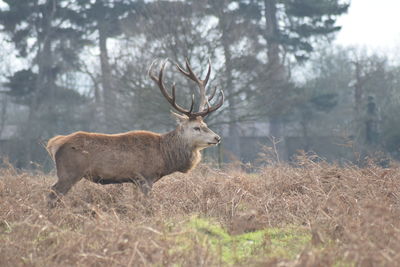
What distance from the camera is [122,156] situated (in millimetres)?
8945

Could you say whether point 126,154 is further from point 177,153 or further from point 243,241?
point 243,241

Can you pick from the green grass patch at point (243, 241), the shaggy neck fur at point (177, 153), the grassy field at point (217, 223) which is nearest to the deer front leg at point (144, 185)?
the grassy field at point (217, 223)

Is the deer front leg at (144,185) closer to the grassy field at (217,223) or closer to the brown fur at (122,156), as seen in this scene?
the brown fur at (122,156)

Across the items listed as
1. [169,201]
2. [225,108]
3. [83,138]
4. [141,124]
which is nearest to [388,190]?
[169,201]

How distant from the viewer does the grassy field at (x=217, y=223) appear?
5.11 metres

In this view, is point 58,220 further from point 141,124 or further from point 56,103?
point 56,103

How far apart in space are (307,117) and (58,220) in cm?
2668

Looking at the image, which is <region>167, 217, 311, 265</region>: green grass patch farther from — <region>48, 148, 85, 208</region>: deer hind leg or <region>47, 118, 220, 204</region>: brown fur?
<region>48, 148, 85, 208</region>: deer hind leg

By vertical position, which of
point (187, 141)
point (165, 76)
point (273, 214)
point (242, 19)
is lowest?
point (273, 214)

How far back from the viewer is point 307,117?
106 ft

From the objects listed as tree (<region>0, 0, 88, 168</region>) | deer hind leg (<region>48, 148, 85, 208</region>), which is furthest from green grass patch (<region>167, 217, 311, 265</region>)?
tree (<region>0, 0, 88, 168</region>)

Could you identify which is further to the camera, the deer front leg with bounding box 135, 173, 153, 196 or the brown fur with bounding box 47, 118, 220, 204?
the deer front leg with bounding box 135, 173, 153, 196

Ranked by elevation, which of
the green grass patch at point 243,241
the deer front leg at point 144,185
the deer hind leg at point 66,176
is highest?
the deer hind leg at point 66,176

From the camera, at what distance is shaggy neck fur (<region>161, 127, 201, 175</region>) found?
9594 mm
